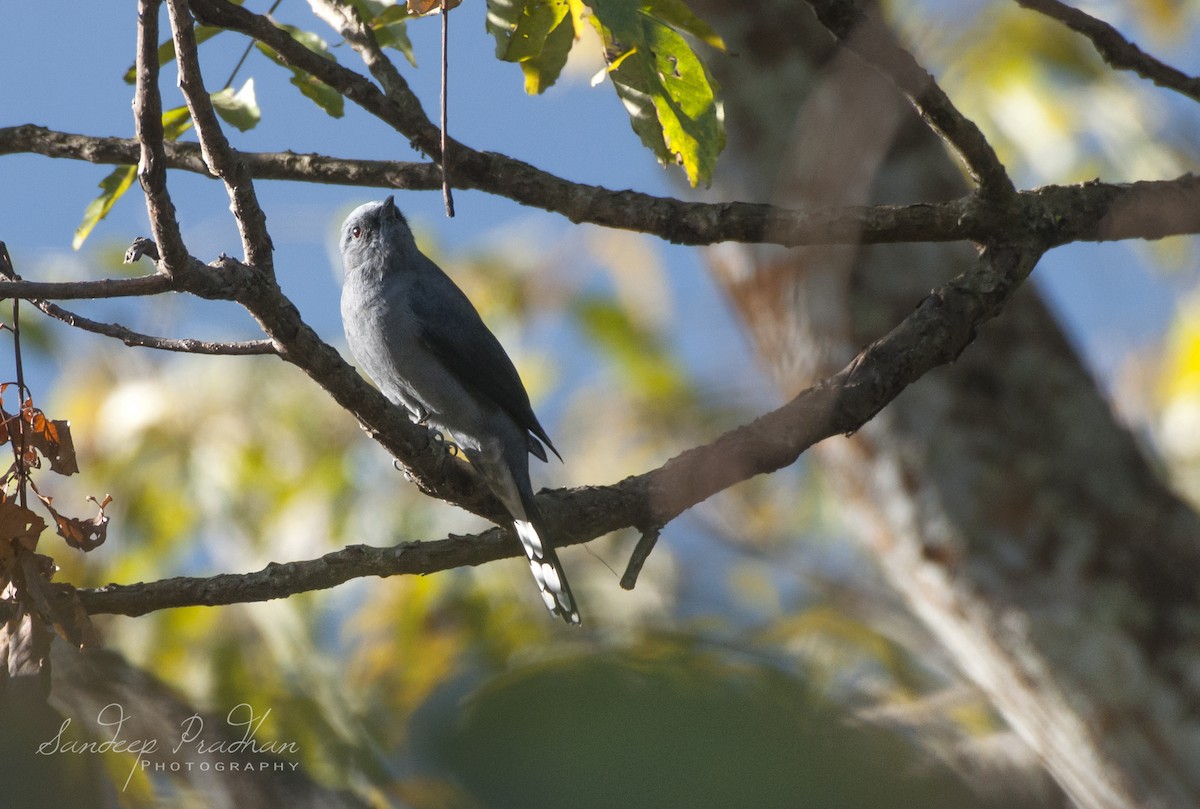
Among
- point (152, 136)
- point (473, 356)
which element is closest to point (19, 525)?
point (152, 136)

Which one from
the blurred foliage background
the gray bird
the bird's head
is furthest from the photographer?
the bird's head

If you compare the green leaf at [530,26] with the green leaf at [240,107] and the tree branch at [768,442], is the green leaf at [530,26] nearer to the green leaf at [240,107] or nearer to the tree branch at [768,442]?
the green leaf at [240,107]

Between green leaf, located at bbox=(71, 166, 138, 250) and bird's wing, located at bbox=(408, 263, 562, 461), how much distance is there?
1.55m

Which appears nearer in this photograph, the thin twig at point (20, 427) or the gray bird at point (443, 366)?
the thin twig at point (20, 427)

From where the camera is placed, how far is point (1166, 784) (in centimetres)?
539

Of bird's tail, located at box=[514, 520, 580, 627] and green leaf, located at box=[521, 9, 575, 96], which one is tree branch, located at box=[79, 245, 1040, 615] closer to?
bird's tail, located at box=[514, 520, 580, 627]


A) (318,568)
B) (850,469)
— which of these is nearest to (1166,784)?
(850,469)

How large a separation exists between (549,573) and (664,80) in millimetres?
1712

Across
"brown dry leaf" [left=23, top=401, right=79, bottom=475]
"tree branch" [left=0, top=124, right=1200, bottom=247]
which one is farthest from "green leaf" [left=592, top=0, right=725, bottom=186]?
"brown dry leaf" [left=23, top=401, right=79, bottom=475]

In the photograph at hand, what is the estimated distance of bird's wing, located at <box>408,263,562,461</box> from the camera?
4.96m

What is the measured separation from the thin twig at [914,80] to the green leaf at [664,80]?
0.40 metres

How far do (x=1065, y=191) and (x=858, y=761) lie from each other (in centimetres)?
247

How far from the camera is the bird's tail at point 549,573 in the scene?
351 centimetres

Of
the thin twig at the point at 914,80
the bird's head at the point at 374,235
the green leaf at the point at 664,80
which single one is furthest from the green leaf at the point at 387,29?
the bird's head at the point at 374,235
